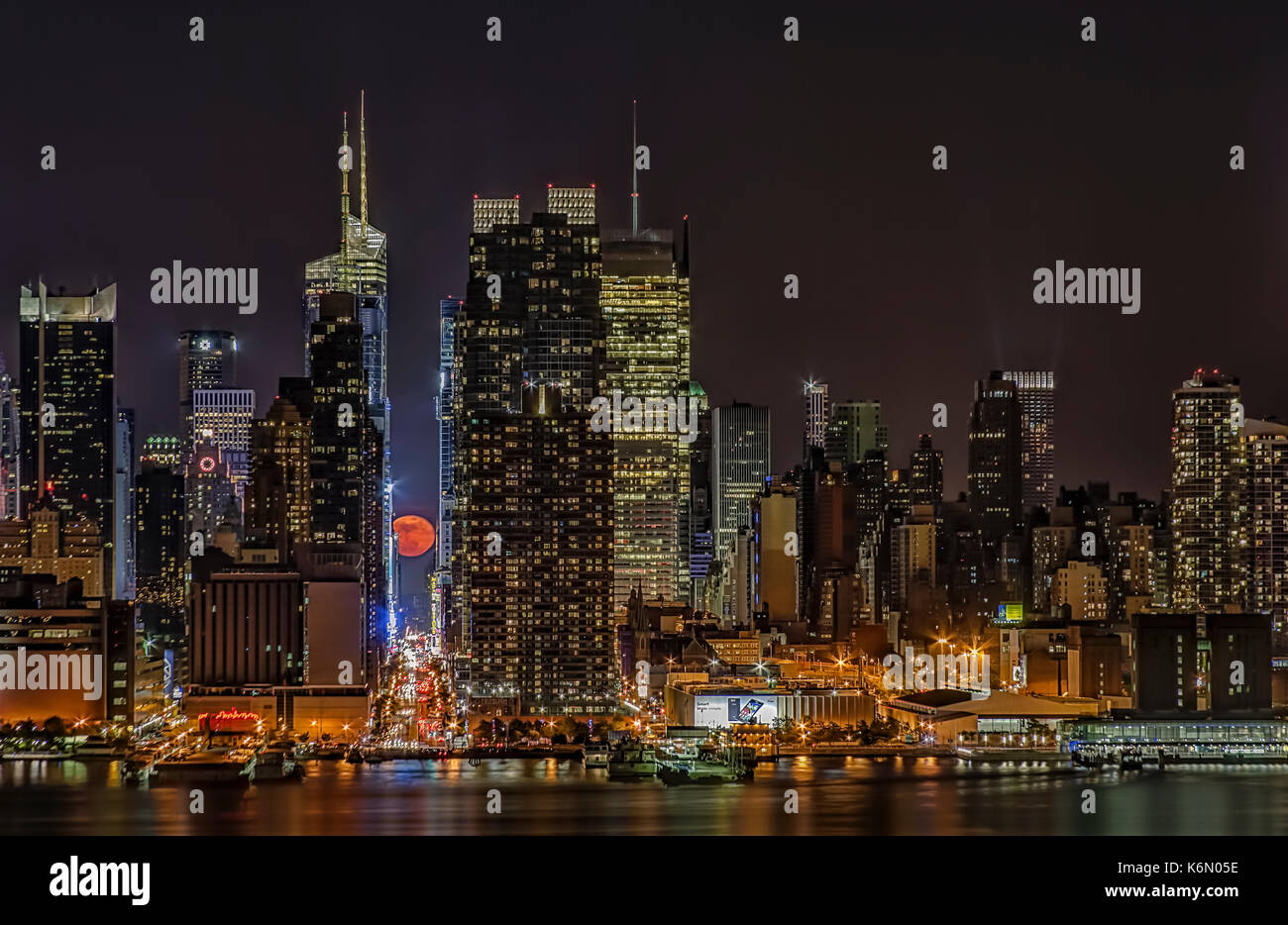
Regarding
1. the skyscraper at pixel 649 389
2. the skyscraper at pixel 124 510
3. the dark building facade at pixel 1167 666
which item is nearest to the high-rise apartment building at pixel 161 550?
the skyscraper at pixel 124 510

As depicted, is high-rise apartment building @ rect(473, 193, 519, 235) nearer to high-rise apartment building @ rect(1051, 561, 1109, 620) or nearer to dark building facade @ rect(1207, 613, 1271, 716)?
high-rise apartment building @ rect(1051, 561, 1109, 620)

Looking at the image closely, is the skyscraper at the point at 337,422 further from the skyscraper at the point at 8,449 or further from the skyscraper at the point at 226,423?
the skyscraper at the point at 8,449

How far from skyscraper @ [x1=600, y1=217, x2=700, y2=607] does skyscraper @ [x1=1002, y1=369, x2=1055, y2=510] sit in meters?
10.4

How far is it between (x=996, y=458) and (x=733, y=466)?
1228 centimetres

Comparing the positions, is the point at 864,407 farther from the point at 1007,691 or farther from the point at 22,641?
the point at 22,641

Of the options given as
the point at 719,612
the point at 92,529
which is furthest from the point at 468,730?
the point at 719,612

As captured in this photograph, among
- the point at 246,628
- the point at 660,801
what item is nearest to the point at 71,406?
the point at 246,628

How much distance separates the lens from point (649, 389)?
5081 cm

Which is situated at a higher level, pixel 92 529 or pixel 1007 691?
pixel 92 529

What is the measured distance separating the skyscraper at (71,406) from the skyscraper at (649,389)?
47.6ft

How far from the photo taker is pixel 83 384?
3753 centimetres
